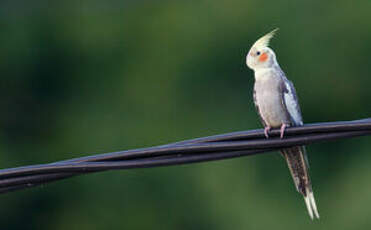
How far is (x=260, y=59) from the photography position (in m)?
7.50

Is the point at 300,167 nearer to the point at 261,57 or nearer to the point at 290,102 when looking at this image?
the point at 290,102

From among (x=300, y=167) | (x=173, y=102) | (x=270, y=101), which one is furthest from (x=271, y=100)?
(x=173, y=102)

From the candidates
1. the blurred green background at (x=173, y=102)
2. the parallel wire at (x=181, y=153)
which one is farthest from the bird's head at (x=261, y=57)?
the blurred green background at (x=173, y=102)

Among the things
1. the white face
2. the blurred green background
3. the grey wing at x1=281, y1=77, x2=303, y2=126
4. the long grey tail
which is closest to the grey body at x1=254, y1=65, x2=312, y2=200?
the grey wing at x1=281, y1=77, x2=303, y2=126

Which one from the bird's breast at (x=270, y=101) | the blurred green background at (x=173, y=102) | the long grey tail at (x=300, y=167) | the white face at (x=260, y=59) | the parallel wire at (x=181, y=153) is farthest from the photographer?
the blurred green background at (x=173, y=102)

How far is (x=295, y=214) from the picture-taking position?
16656 mm

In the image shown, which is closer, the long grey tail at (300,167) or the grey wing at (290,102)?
the long grey tail at (300,167)

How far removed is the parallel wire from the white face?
2.48 m

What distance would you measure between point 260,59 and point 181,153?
2779 mm

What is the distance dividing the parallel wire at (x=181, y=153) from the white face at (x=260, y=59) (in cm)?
248

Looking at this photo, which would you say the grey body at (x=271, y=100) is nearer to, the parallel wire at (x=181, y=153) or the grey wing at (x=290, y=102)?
the grey wing at (x=290, y=102)

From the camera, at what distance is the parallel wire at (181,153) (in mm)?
4805

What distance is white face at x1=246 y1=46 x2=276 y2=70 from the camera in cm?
746

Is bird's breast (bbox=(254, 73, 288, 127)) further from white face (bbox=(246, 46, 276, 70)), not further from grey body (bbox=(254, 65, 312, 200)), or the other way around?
white face (bbox=(246, 46, 276, 70))
